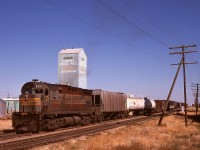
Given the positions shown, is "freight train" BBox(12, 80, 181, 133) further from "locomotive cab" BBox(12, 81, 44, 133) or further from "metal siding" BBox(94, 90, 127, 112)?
"metal siding" BBox(94, 90, 127, 112)

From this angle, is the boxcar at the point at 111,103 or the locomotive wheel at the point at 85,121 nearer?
the locomotive wheel at the point at 85,121

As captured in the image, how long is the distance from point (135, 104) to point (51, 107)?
95.3 feet

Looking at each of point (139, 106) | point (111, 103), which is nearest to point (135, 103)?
point (139, 106)

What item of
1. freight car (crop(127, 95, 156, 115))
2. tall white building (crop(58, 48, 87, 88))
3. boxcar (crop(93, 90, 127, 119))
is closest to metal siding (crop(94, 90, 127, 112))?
boxcar (crop(93, 90, 127, 119))

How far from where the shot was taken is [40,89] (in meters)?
24.9

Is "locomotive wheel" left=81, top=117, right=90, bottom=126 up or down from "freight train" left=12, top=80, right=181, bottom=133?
down

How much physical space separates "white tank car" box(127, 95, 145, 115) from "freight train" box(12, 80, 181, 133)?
11770mm

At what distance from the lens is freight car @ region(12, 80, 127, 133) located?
24203mm

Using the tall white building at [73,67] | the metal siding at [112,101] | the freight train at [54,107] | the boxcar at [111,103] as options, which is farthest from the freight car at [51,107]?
the tall white building at [73,67]

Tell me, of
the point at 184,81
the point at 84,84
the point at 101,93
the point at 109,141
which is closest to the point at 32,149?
the point at 109,141

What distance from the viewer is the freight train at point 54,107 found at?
24219 mm

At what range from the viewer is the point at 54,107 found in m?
26.1

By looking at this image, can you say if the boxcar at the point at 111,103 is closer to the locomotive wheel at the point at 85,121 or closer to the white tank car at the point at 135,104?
the white tank car at the point at 135,104

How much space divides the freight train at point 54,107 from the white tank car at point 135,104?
1177cm
